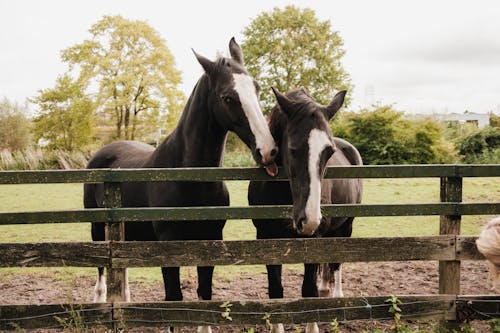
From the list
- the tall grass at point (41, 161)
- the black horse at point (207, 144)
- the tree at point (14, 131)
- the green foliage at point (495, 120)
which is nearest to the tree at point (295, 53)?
the green foliage at point (495, 120)

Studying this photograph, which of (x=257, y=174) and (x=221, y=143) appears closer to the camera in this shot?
(x=257, y=174)

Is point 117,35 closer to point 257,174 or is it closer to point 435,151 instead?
point 435,151

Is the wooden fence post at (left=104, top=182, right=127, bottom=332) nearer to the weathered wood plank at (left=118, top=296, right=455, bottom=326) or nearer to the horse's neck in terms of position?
the weathered wood plank at (left=118, top=296, right=455, bottom=326)

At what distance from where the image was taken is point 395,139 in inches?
1088

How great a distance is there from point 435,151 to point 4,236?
25.5 meters

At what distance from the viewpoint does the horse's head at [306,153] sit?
10.6 feet

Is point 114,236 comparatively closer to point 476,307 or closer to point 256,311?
point 256,311

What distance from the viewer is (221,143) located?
4.14 meters

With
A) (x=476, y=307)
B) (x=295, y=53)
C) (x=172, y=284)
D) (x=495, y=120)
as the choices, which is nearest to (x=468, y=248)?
(x=476, y=307)

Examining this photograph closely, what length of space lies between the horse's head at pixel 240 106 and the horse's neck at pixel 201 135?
0.49 ft

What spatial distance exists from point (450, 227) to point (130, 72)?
3257cm

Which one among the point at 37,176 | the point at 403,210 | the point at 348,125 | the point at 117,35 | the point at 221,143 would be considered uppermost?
the point at 117,35

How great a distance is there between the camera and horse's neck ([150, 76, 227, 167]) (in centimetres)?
405

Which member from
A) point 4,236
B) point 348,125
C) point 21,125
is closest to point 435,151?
point 348,125
